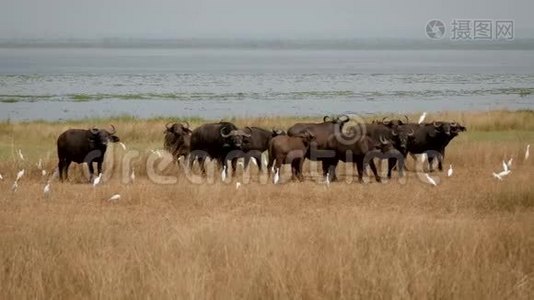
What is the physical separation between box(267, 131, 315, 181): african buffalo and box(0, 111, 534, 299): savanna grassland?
987 millimetres

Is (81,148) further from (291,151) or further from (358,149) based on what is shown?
(358,149)

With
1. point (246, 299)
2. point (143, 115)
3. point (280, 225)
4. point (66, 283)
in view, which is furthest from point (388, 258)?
point (143, 115)

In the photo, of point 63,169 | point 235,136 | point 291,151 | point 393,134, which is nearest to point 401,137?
point 393,134

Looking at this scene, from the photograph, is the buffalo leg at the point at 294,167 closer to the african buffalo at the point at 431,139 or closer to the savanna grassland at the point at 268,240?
the savanna grassland at the point at 268,240

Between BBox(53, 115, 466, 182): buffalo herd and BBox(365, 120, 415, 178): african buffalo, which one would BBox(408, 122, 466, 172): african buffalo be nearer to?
BBox(53, 115, 466, 182): buffalo herd

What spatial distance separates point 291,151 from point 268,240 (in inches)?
333

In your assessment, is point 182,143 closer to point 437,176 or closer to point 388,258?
point 437,176

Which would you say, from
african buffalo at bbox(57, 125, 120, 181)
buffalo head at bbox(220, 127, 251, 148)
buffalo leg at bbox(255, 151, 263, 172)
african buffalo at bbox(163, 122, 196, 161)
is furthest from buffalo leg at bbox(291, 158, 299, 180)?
african buffalo at bbox(57, 125, 120, 181)

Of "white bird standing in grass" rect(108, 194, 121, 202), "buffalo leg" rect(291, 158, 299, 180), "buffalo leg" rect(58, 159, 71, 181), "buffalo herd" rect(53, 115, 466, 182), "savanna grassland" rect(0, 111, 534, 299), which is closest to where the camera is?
"savanna grassland" rect(0, 111, 534, 299)

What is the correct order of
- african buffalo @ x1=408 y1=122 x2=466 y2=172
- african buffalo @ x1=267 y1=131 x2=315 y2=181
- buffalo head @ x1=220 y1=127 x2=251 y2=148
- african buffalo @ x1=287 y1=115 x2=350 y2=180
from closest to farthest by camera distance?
african buffalo @ x1=267 y1=131 x2=315 y2=181 < african buffalo @ x1=287 y1=115 x2=350 y2=180 < buffalo head @ x1=220 y1=127 x2=251 y2=148 < african buffalo @ x1=408 y1=122 x2=466 y2=172

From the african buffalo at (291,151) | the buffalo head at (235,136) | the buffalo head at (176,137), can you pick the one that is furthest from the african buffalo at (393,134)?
the buffalo head at (176,137)

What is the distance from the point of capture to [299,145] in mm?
16844

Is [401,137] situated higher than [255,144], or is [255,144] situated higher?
[401,137]

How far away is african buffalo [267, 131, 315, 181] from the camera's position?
1667cm
